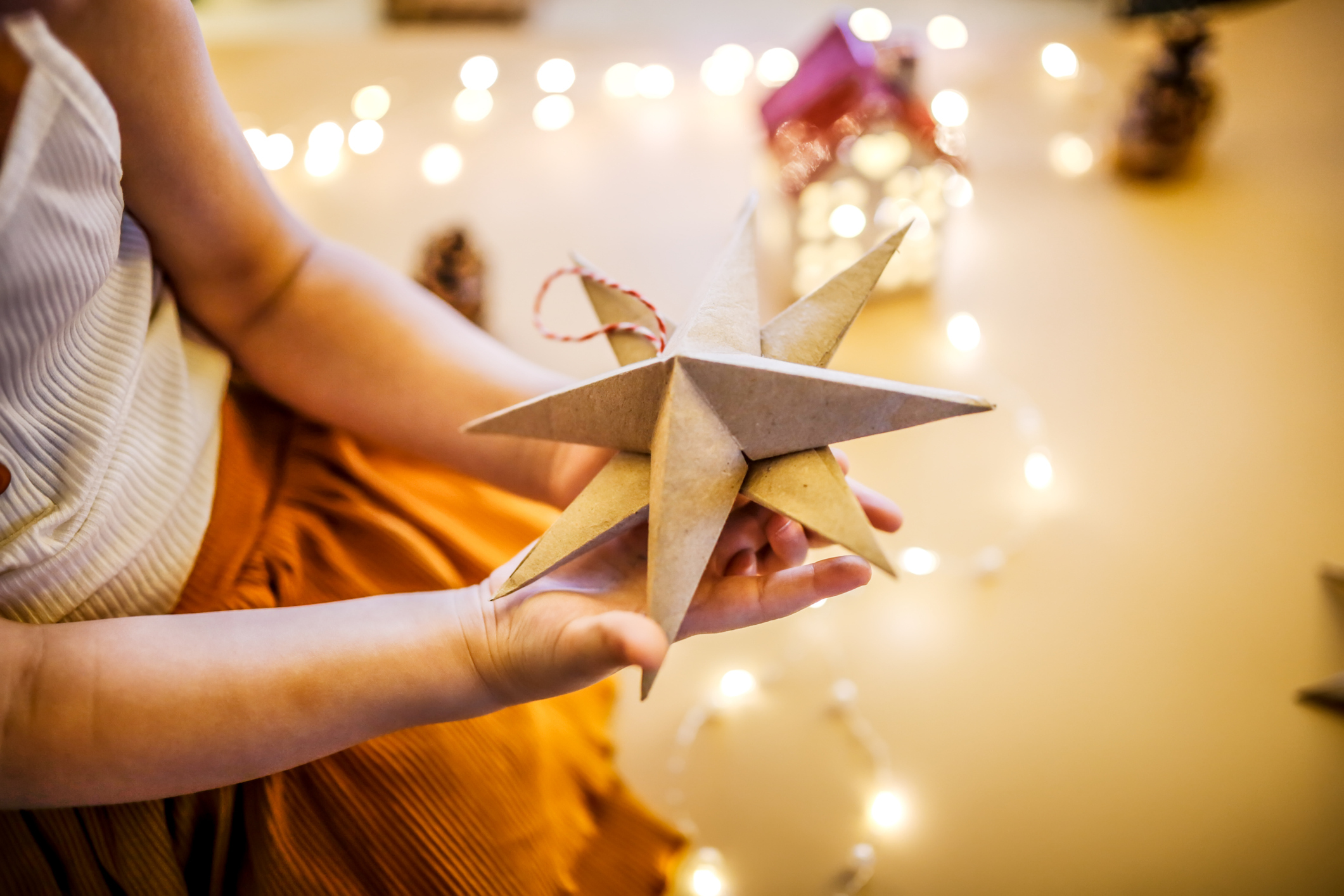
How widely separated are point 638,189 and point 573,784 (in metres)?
1.10

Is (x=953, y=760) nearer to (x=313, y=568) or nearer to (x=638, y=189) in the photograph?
(x=313, y=568)

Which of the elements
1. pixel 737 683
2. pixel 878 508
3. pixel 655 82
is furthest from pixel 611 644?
pixel 655 82

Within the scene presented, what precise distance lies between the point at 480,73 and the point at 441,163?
0.28 metres

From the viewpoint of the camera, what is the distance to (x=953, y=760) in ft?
3.15

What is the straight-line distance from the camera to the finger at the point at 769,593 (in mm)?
589

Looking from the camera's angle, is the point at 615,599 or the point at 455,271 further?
the point at 455,271

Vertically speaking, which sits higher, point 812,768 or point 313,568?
point 313,568

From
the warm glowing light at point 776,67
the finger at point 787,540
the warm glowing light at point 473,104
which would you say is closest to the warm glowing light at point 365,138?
the warm glowing light at point 473,104

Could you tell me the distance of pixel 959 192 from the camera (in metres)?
1.46

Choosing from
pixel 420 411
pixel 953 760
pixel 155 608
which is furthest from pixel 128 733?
pixel 953 760

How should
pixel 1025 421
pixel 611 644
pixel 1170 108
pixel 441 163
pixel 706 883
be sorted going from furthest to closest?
pixel 441 163
pixel 1170 108
pixel 1025 421
pixel 706 883
pixel 611 644

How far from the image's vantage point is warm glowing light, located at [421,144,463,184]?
1.57 meters

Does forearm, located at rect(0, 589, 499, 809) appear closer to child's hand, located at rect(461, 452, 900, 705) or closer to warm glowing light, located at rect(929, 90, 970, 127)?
child's hand, located at rect(461, 452, 900, 705)

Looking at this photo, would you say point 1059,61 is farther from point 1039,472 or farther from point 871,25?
point 1039,472
